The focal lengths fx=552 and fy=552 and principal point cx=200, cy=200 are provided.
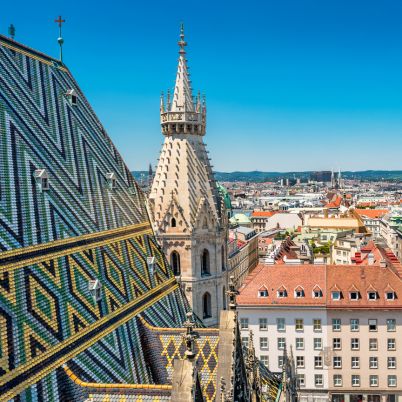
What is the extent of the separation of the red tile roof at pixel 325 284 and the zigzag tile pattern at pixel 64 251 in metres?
21.8

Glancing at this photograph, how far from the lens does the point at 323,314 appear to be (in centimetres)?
4494

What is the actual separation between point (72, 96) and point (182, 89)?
21.0ft

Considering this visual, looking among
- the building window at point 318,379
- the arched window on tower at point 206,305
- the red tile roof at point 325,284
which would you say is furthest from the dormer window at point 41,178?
the building window at point 318,379

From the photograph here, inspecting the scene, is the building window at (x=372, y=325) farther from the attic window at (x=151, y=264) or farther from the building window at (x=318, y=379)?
the attic window at (x=151, y=264)

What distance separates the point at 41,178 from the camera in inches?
679

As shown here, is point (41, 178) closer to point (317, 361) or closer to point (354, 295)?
point (354, 295)

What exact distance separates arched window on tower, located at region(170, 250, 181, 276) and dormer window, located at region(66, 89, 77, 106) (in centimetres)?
844

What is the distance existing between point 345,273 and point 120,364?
33072 mm

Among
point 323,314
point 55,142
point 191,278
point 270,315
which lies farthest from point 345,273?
point 55,142

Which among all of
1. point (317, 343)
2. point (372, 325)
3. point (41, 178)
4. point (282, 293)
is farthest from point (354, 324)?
point (41, 178)

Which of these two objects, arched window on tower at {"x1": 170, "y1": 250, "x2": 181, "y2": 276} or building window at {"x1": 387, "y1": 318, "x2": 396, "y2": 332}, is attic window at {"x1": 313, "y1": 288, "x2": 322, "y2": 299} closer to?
building window at {"x1": 387, "y1": 318, "x2": 396, "y2": 332}

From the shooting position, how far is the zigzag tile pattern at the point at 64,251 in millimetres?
13531

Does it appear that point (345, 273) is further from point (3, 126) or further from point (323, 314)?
point (3, 126)

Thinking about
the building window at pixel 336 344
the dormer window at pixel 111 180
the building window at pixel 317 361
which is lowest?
the building window at pixel 317 361
